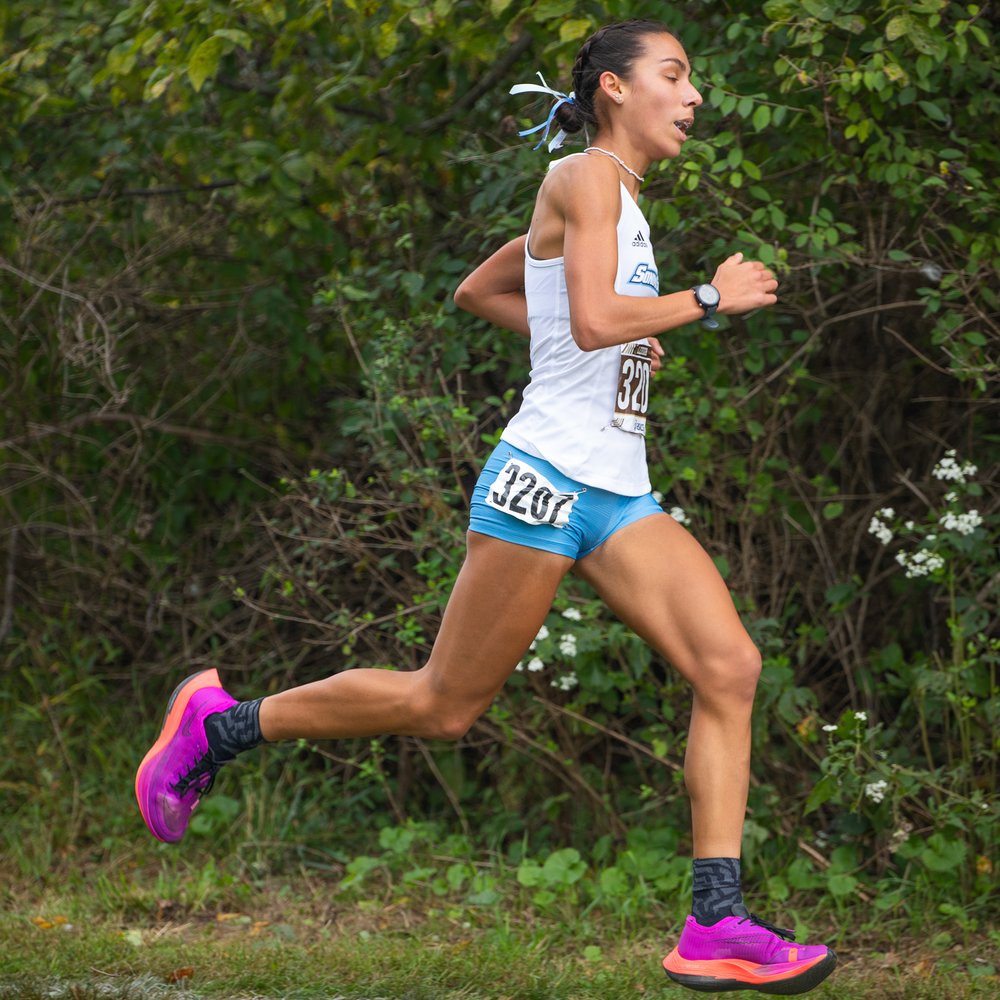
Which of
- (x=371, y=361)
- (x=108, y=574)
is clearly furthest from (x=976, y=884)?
(x=108, y=574)

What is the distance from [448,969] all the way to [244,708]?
0.94 meters

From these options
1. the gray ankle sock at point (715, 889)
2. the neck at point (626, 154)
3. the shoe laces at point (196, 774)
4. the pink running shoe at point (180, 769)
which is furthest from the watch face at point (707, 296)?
the shoe laces at point (196, 774)

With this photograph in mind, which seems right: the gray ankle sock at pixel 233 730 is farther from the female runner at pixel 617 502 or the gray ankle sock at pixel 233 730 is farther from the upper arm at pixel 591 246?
the upper arm at pixel 591 246

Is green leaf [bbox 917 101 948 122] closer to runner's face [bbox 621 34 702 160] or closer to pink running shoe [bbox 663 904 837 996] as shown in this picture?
runner's face [bbox 621 34 702 160]

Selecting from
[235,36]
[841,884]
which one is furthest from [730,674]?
[235,36]

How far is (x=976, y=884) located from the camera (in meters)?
4.50

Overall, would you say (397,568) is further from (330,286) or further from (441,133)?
(441,133)

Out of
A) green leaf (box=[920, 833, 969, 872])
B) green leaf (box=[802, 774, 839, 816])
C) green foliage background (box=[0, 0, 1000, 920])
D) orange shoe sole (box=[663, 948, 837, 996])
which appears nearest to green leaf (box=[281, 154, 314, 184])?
green foliage background (box=[0, 0, 1000, 920])

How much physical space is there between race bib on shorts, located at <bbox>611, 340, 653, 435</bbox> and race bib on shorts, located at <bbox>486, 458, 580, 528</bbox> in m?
0.22

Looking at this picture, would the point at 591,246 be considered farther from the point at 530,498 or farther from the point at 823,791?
the point at 823,791

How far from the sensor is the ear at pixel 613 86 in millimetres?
3377

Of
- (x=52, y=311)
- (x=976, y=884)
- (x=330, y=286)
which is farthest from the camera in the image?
(x=52, y=311)

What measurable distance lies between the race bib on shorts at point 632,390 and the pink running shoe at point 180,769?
1.38m

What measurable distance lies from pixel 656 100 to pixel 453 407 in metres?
1.83
